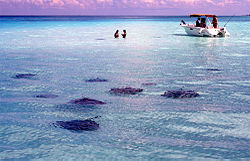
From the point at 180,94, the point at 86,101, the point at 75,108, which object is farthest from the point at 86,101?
the point at 180,94

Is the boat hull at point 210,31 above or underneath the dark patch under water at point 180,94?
above

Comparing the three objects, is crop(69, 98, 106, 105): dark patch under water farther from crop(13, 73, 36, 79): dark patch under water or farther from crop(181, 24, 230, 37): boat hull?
crop(181, 24, 230, 37): boat hull

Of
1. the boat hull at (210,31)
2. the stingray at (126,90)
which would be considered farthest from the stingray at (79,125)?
the boat hull at (210,31)

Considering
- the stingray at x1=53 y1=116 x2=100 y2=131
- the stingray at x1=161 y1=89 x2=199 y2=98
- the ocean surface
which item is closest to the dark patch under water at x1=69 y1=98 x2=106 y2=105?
the ocean surface

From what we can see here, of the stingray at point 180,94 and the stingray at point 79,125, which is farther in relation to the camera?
the stingray at point 180,94

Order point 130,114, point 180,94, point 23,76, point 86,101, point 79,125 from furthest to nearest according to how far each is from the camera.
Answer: point 23,76
point 180,94
point 86,101
point 130,114
point 79,125

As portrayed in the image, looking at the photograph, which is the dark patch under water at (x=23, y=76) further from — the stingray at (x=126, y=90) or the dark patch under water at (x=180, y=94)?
the dark patch under water at (x=180, y=94)

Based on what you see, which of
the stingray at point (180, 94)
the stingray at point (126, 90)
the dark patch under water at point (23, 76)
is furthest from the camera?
the dark patch under water at point (23, 76)

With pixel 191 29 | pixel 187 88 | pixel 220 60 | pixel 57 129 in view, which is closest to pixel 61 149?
pixel 57 129

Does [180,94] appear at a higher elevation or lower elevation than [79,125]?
higher

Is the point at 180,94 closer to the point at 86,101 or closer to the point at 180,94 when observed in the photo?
the point at 180,94

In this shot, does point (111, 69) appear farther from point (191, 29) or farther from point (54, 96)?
Answer: point (191, 29)

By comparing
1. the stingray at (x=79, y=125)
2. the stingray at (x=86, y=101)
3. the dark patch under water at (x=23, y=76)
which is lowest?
the stingray at (x=79, y=125)

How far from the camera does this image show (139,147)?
27.2ft
